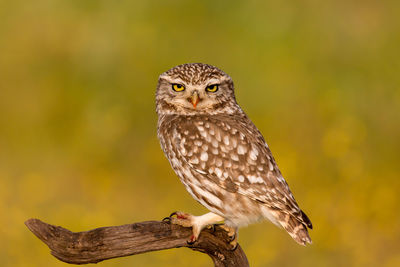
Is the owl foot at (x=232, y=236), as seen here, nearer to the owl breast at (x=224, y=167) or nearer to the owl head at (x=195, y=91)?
the owl breast at (x=224, y=167)

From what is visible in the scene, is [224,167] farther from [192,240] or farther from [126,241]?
[126,241]

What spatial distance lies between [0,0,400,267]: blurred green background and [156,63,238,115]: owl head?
1574 millimetres

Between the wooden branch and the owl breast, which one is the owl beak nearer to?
the owl breast

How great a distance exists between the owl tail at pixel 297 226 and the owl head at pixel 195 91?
1.06 metres

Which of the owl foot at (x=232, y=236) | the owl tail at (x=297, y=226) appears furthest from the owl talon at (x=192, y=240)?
the owl tail at (x=297, y=226)

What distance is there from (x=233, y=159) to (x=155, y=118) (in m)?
3.17

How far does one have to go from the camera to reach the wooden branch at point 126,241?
185 inches

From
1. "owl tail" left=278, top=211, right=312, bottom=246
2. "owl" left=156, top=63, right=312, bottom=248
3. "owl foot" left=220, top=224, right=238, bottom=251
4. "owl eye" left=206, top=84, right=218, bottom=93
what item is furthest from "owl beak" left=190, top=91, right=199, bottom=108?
"owl tail" left=278, top=211, right=312, bottom=246

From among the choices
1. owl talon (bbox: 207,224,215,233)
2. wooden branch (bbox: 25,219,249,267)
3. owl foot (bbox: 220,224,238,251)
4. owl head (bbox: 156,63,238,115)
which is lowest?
wooden branch (bbox: 25,219,249,267)

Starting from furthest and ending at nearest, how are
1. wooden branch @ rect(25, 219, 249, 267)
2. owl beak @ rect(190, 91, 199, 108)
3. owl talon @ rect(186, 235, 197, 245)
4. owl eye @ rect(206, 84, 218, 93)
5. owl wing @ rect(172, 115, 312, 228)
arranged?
owl eye @ rect(206, 84, 218, 93)
owl beak @ rect(190, 91, 199, 108)
owl talon @ rect(186, 235, 197, 245)
owl wing @ rect(172, 115, 312, 228)
wooden branch @ rect(25, 219, 249, 267)

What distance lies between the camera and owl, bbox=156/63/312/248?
498 cm

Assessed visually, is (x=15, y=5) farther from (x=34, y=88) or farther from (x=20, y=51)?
(x=34, y=88)

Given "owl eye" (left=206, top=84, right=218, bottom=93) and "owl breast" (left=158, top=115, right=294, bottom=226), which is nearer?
"owl breast" (left=158, top=115, right=294, bottom=226)

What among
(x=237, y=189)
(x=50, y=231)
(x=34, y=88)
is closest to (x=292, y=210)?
(x=237, y=189)
